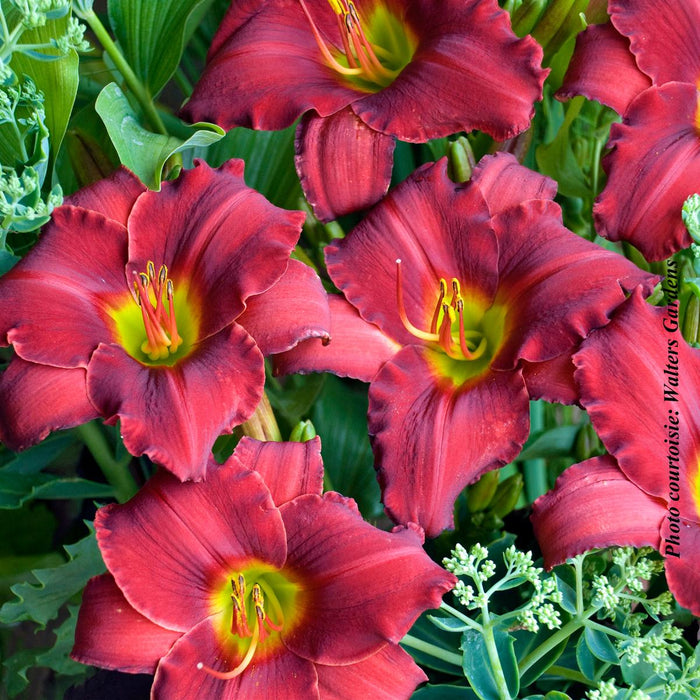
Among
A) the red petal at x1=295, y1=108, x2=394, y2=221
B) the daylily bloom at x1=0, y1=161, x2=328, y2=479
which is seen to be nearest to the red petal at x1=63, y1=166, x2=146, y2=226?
the daylily bloom at x1=0, y1=161, x2=328, y2=479

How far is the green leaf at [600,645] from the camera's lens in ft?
1.65

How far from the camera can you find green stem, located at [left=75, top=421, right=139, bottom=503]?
72 cm

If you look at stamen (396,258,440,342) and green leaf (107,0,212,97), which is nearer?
stamen (396,258,440,342)

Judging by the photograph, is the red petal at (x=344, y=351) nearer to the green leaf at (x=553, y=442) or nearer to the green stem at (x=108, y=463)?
the green leaf at (x=553, y=442)

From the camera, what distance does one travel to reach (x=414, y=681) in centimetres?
50

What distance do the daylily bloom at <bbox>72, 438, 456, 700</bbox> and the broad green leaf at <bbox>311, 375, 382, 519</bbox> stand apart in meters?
0.17

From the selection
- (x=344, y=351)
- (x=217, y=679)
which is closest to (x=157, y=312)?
(x=344, y=351)

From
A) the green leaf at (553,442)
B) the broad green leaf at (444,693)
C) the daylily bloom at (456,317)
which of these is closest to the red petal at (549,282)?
the daylily bloom at (456,317)

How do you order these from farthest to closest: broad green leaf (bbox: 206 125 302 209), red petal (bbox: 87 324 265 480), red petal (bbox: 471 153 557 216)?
1. broad green leaf (bbox: 206 125 302 209)
2. red petal (bbox: 471 153 557 216)
3. red petal (bbox: 87 324 265 480)

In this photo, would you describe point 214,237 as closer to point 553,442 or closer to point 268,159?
point 268,159

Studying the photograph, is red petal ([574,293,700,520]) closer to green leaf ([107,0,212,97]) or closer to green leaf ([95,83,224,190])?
green leaf ([95,83,224,190])

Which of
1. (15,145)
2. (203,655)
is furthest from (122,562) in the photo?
(15,145)

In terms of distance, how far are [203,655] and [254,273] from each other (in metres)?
0.22

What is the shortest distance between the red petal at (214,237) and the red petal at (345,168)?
0.03 m
